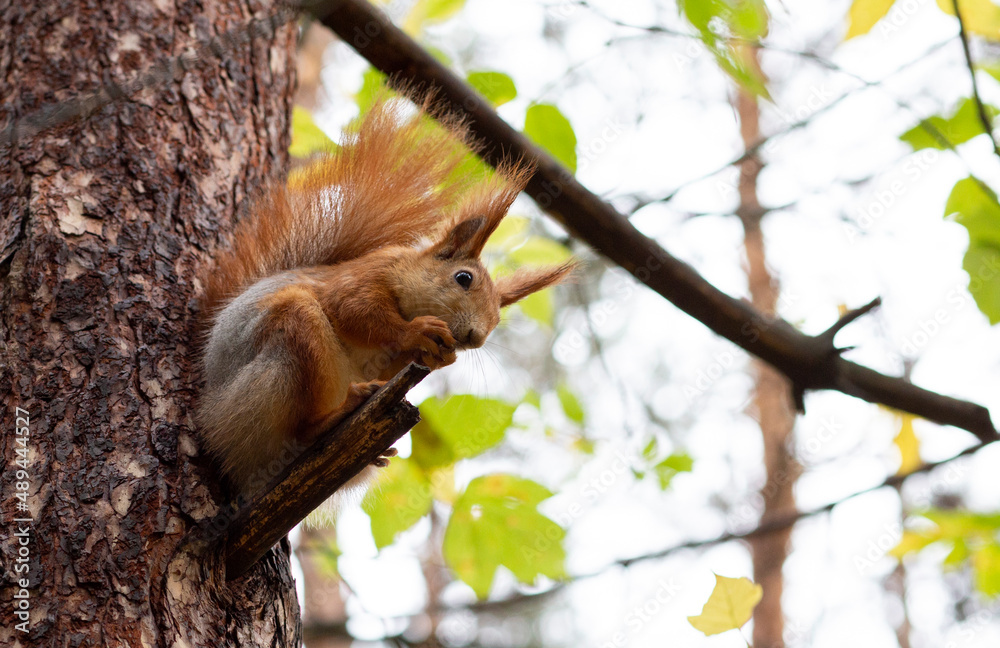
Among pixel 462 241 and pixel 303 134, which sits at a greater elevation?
pixel 303 134

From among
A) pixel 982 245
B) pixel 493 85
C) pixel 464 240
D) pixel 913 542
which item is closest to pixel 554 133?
pixel 493 85

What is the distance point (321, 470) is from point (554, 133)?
1.23 metres

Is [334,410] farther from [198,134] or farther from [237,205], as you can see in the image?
[198,134]

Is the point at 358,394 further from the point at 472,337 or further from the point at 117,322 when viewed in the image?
the point at 117,322

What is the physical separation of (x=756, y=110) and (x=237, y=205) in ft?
18.0

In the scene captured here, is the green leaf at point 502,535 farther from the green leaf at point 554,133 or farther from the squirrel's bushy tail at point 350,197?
the green leaf at point 554,133

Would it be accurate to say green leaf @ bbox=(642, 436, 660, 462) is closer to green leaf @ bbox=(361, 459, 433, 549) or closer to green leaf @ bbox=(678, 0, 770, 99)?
green leaf @ bbox=(361, 459, 433, 549)

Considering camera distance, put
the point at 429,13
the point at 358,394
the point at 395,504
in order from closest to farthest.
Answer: the point at 358,394, the point at 395,504, the point at 429,13

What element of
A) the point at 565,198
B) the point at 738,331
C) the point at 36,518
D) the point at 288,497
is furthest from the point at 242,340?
the point at 738,331

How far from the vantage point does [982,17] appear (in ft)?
6.88

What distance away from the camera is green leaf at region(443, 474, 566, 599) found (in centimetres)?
231

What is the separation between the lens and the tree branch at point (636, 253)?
2033 millimetres

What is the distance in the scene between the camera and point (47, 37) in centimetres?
209

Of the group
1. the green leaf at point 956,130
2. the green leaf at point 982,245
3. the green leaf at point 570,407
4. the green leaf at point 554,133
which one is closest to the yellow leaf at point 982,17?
the green leaf at point 956,130
